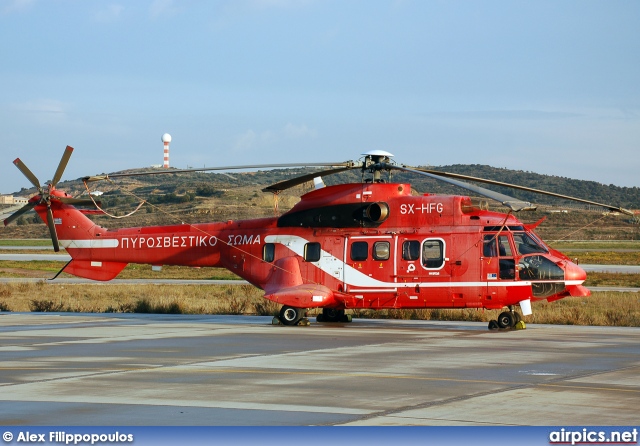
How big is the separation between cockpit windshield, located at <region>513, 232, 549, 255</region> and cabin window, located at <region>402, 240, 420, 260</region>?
2500 mm

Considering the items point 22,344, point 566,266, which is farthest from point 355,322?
point 22,344

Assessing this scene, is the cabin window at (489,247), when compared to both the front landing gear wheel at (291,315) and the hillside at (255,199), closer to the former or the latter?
the front landing gear wheel at (291,315)

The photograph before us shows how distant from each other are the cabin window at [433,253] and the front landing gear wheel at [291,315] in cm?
369

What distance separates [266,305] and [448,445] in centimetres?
2126

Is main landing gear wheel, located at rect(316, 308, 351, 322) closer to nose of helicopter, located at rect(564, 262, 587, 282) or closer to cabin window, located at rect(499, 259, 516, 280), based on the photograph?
cabin window, located at rect(499, 259, 516, 280)

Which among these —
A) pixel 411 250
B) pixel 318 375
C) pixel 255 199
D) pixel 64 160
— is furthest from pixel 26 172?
pixel 255 199

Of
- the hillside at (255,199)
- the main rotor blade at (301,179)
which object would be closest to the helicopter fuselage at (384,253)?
the main rotor blade at (301,179)

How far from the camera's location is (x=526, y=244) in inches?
886

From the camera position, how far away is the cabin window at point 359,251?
23719 millimetres

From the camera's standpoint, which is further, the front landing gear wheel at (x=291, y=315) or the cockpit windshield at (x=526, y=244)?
the front landing gear wheel at (x=291, y=315)

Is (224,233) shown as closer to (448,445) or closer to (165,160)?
(448,445)

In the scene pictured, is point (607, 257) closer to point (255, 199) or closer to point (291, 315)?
point (291, 315)

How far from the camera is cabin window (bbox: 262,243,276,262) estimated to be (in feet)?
81.9

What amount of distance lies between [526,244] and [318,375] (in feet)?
32.4
